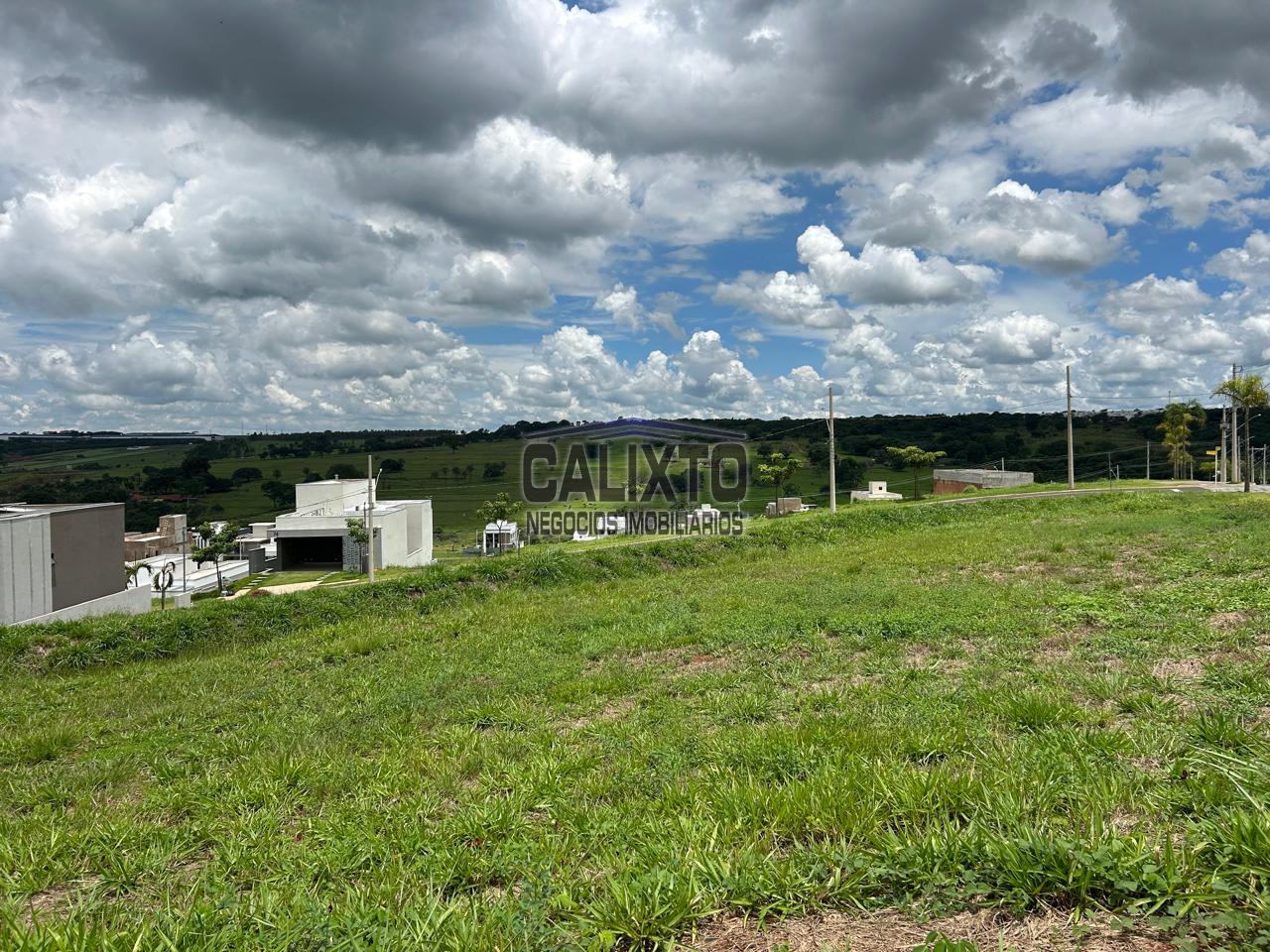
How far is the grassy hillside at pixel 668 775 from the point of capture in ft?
8.18

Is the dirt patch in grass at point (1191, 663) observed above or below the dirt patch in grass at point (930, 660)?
above

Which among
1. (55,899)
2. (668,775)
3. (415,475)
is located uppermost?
(415,475)

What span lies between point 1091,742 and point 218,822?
5179 millimetres

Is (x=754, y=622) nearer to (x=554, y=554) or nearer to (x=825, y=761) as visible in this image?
(x=825, y=761)

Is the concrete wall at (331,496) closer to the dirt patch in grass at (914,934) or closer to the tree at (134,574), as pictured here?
the tree at (134,574)

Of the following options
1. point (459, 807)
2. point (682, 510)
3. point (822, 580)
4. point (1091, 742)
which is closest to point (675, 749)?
point (459, 807)

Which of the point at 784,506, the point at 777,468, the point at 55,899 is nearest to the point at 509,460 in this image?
the point at 784,506

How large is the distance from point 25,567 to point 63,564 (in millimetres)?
3382

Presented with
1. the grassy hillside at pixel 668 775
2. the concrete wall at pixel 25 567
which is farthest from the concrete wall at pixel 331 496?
the grassy hillside at pixel 668 775

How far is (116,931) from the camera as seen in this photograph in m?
2.60

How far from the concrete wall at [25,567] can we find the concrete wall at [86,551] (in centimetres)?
110

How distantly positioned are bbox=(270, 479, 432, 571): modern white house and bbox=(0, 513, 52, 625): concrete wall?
24.8 meters

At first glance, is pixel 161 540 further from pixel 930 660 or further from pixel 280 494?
pixel 930 660

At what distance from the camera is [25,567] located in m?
22.6
